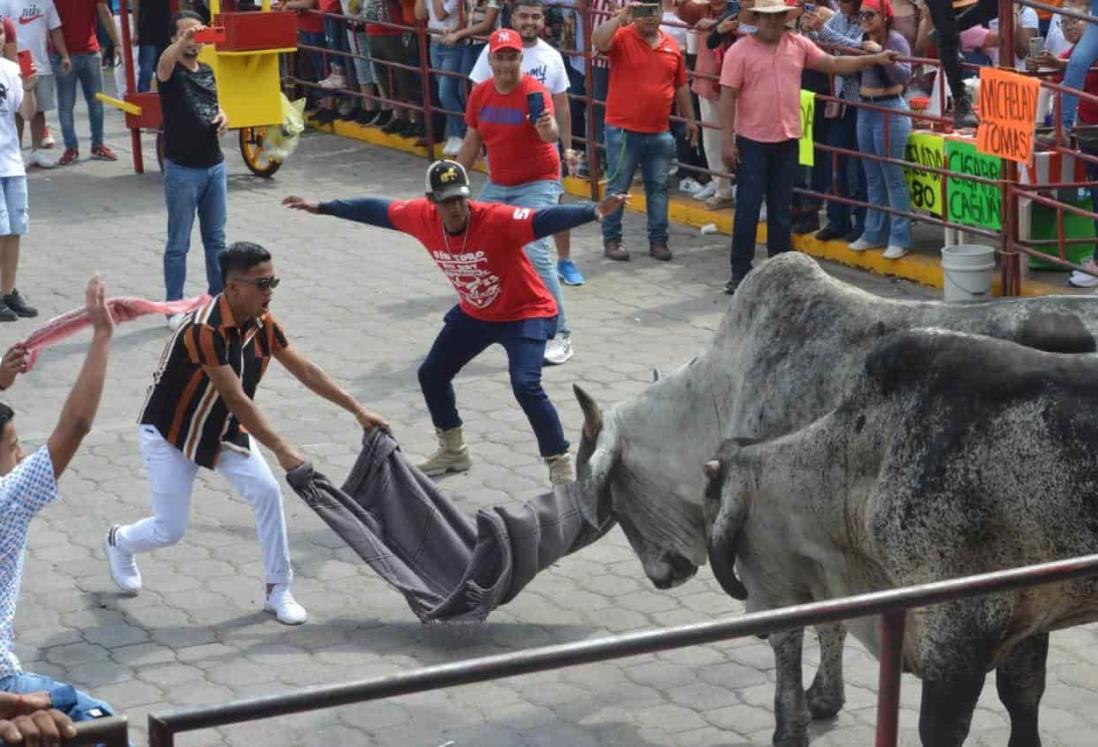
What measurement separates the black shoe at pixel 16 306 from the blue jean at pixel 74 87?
16.6ft

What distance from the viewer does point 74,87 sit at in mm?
16781

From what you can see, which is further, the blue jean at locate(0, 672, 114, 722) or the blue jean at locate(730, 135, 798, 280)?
the blue jean at locate(730, 135, 798, 280)

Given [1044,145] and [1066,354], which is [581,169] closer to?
[1044,145]

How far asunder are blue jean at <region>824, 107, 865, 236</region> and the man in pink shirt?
533mm

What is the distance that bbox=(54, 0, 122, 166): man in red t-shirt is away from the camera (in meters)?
16.7

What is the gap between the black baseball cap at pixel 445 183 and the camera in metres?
8.40

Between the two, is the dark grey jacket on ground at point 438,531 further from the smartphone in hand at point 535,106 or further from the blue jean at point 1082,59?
the blue jean at point 1082,59

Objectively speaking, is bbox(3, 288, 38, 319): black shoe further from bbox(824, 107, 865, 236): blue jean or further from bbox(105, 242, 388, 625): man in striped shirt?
bbox(824, 107, 865, 236): blue jean

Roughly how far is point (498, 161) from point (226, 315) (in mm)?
4177

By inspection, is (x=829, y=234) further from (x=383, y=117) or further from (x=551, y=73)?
(x=383, y=117)

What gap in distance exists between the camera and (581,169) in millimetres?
15125

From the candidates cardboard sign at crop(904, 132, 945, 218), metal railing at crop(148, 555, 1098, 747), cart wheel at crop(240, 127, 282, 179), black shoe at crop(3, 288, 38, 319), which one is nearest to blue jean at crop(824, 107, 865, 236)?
cardboard sign at crop(904, 132, 945, 218)

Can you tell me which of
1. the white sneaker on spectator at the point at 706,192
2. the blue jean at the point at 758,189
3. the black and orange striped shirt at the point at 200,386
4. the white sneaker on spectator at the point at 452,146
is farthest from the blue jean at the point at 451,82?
the black and orange striped shirt at the point at 200,386

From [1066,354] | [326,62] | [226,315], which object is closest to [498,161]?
[226,315]
